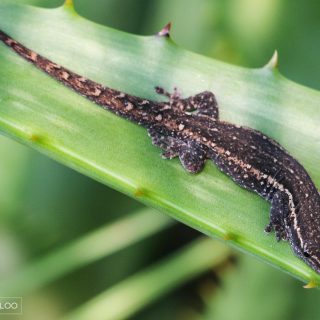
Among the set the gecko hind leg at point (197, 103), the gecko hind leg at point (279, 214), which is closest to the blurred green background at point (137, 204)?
the gecko hind leg at point (279, 214)

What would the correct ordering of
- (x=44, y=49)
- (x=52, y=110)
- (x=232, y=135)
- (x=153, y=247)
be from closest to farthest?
(x=52, y=110) → (x=44, y=49) → (x=232, y=135) → (x=153, y=247)

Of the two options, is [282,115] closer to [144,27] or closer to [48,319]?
[144,27]

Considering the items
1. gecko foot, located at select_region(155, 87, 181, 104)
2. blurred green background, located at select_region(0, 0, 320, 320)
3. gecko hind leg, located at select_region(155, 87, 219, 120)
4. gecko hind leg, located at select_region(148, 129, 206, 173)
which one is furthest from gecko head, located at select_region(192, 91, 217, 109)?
blurred green background, located at select_region(0, 0, 320, 320)

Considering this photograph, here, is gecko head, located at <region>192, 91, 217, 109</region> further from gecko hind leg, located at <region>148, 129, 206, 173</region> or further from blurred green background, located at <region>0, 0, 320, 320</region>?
blurred green background, located at <region>0, 0, 320, 320</region>

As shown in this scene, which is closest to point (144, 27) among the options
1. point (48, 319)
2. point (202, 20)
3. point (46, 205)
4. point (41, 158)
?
point (202, 20)

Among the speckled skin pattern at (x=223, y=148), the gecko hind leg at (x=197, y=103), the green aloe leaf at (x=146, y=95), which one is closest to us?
the green aloe leaf at (x=146, y=95)

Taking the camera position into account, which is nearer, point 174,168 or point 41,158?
point 174,168

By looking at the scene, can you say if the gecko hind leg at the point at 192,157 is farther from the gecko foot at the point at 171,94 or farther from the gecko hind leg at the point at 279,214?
the gecko hind leg at the point at 279,214
